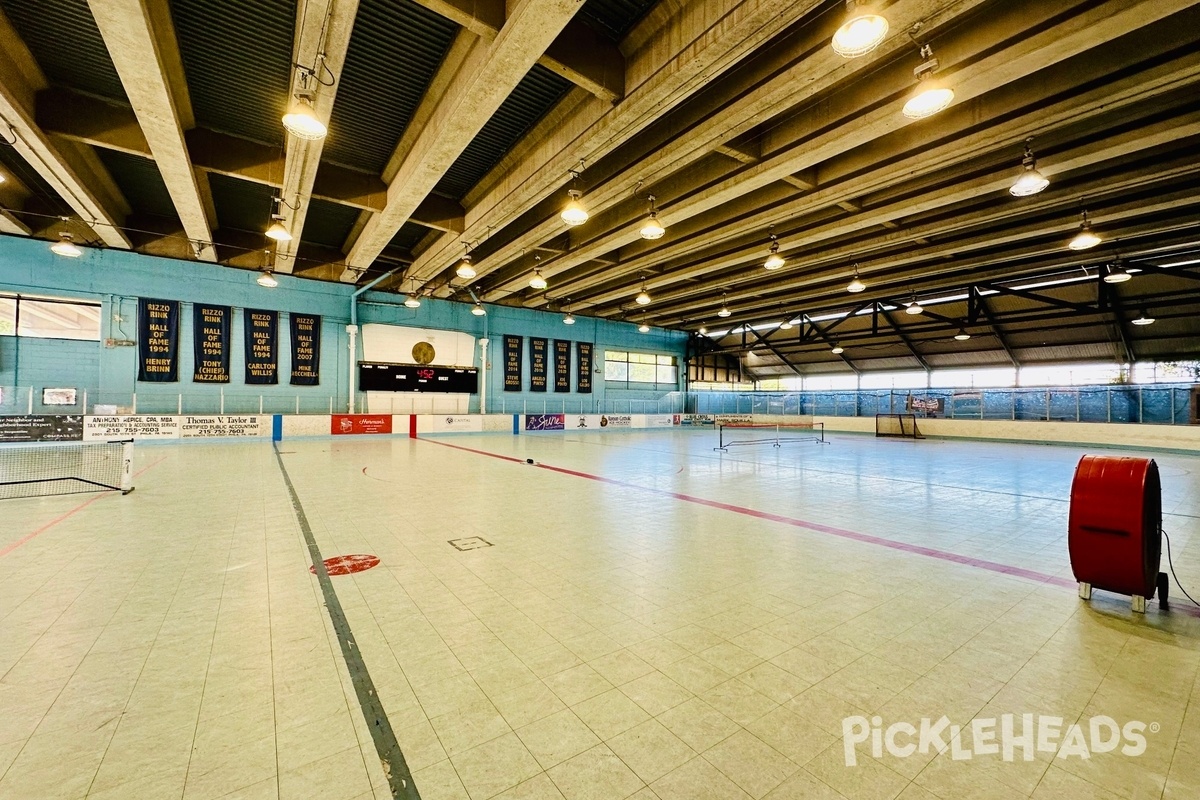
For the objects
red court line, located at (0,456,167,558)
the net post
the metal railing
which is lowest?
red court line, located at (0,456,167,558)

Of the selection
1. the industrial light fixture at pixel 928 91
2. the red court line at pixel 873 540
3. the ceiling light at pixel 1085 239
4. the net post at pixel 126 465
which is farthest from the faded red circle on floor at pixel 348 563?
the ceiling light at pixel 1085 239

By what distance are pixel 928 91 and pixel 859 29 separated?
5.02ft

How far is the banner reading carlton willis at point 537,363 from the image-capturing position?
23641 millimetres

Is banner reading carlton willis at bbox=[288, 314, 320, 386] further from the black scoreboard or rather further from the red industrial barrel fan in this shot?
the red industrial barrel fan

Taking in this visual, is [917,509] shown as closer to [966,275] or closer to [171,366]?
[966,275]

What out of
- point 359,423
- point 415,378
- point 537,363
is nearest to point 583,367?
point 537,363

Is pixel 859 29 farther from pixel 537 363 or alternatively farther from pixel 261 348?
pixel 537 363

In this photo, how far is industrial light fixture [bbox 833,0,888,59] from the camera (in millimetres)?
3490

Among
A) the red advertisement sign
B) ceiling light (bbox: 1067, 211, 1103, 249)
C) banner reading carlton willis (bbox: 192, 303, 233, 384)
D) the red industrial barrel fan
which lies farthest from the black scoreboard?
the red industrial barrel fan

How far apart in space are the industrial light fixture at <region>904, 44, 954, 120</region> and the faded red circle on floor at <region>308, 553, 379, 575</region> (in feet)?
23.5

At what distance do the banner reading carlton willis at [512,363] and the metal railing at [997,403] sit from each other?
1294 centimetres

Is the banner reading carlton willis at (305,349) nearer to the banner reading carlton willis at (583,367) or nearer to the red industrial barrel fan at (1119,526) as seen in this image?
the banner reading carlton willis at (583,367)

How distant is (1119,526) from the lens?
3.42 m

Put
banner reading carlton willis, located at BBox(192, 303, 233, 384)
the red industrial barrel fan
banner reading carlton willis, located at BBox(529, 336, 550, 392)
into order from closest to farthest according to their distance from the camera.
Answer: the red industrial barrel fan < banner reading carlton willis, located at BBox(192, 303, 233, 384) < banner reading carlton willis, located at BBox(529, 336, 550, 392)
